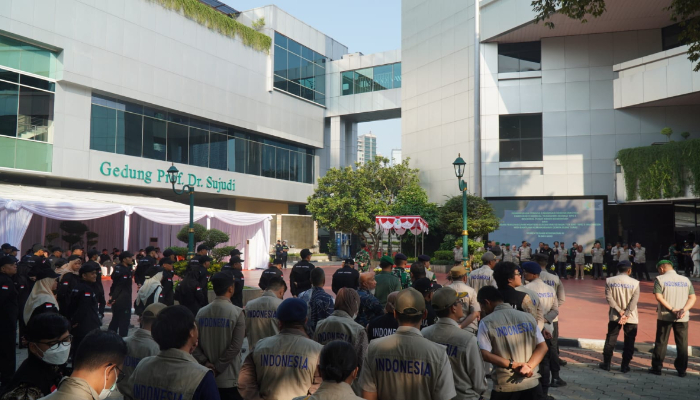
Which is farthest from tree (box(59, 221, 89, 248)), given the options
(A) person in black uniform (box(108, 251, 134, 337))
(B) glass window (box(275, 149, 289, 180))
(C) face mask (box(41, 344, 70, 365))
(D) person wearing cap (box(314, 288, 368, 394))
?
(C) face mask (box(41, 344, 70, 365))

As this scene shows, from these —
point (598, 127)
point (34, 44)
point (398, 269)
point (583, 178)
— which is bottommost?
point (398, 269)

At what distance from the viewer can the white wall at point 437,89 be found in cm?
3094

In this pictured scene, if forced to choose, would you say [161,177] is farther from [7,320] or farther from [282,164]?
[7,320]

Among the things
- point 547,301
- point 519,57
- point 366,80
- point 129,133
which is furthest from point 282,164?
point 547,301

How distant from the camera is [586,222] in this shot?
90.4 ft

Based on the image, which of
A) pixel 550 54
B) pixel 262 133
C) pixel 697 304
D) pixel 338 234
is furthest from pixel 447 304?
pixel 338 234

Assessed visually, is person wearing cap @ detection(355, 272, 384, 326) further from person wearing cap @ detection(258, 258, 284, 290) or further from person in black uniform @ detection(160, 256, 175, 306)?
person in black uniform @ detection(160, 256, 175, 306)

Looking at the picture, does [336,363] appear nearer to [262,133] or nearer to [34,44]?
[34,44]

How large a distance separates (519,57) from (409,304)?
96.0 ft

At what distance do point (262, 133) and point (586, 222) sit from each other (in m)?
23.4

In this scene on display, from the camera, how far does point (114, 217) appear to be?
27.2 m

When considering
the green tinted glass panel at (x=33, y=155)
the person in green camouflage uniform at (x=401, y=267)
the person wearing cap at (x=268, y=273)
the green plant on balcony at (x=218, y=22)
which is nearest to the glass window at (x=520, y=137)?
the green plant on balcony at (x=218, y=22)

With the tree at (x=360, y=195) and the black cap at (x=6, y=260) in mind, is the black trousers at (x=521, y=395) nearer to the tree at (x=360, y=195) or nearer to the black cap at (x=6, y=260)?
the black cap at (x=6, y=260)

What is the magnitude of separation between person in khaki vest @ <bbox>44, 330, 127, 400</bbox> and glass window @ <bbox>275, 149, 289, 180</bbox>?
125 feet
